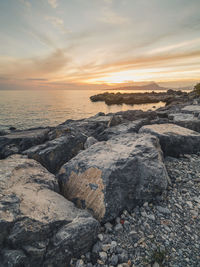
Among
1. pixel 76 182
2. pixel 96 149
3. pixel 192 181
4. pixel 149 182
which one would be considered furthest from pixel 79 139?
pixel 192 181

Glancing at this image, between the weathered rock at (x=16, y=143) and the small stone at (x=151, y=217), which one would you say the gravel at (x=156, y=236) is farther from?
the weathered rock at (x=16, y=143)

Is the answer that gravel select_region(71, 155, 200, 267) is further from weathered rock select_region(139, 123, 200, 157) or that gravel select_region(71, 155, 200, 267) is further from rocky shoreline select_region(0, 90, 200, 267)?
weathered rock select_region(139, 123, 200, 157)

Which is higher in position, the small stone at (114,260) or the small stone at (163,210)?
the small stone at (163,210)

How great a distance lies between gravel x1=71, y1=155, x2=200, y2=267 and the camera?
9.85 feet

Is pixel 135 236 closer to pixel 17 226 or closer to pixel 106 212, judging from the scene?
pixel 106 212

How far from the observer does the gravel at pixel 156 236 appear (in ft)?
9.85

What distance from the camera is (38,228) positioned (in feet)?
9.66

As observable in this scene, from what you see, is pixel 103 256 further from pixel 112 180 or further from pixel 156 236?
pixel 112 180

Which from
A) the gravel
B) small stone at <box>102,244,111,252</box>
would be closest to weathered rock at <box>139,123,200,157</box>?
the gravel

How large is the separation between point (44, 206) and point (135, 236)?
237 cm

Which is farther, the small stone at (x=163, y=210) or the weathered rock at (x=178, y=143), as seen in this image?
→ the weathered rock at (x=178, y=143)

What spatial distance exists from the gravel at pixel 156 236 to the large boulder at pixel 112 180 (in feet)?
1.06

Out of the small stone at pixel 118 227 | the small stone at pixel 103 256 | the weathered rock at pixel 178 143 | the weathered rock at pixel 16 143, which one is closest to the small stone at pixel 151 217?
A: the small stone at pixel 118 227

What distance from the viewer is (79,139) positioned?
8.81 metres
